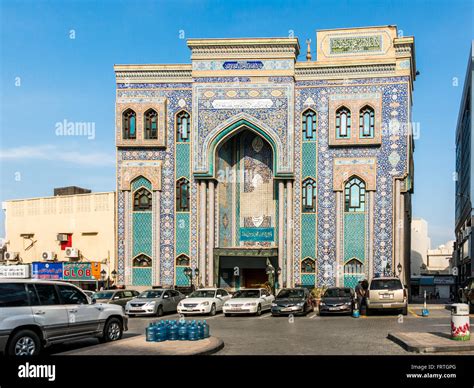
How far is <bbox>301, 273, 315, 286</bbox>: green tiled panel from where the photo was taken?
4103 centimetres

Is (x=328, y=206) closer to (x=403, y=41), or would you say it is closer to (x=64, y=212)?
(x=403, y=41)

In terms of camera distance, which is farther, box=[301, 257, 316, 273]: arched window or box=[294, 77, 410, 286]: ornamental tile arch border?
box=[301, 257, 316, 273]: arched window

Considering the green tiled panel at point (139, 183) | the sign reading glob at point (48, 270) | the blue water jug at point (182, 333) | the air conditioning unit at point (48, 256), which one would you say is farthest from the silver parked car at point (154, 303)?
the air conditioning unit at point (48, 256)

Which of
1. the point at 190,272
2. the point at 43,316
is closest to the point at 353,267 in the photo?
the point at 190,272

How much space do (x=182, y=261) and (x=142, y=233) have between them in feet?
9.83

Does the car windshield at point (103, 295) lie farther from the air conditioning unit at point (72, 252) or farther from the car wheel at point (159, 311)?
the air conditioning unit at point (72, 252)

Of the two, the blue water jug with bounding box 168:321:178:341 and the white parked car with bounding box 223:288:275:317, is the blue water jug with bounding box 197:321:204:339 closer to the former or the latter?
the blue water jug with bounding box 168:321:178:341

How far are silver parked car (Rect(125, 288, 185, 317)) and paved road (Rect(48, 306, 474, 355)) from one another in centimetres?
47

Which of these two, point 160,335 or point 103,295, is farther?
point 103,295

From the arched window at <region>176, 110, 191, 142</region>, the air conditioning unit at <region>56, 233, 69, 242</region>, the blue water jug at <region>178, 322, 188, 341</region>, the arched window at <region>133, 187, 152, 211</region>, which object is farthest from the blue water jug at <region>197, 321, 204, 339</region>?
the air conditioning unit at <region>56, 233, 69, 242</region>

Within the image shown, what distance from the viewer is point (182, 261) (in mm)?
42344

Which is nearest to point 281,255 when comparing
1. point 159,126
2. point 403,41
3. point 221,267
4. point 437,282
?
point 221,267

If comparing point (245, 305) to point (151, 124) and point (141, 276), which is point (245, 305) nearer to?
point (141, 276)

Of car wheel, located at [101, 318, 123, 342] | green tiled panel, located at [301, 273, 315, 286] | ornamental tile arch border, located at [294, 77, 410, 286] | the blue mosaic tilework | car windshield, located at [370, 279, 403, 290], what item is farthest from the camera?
the blue mosaic tilework
